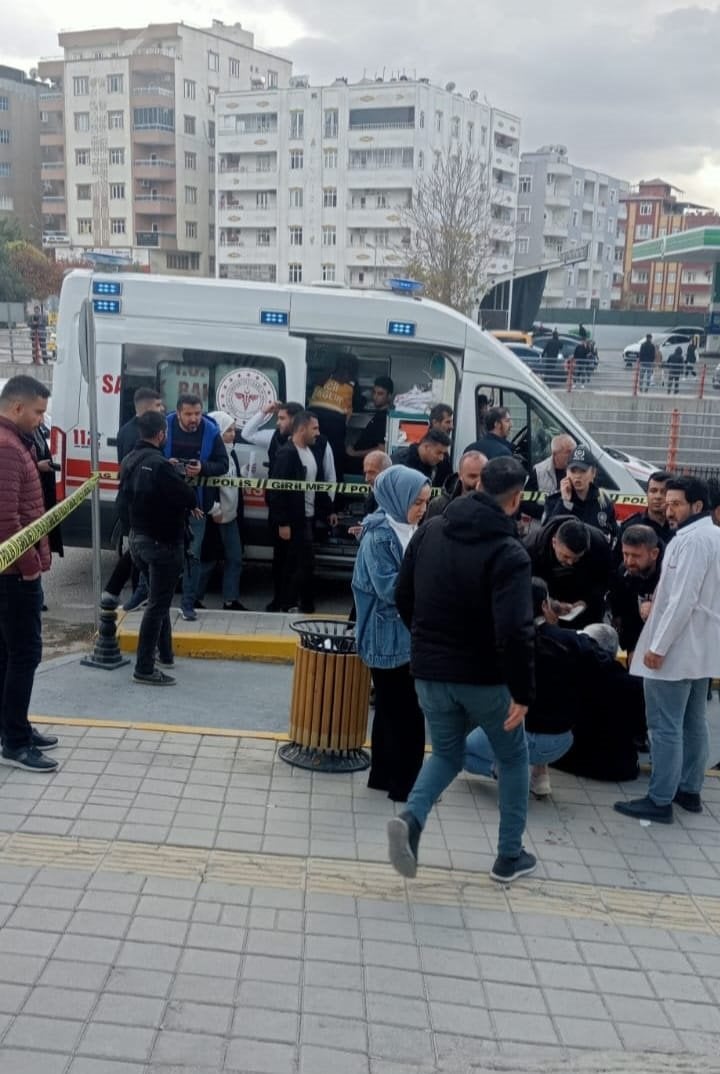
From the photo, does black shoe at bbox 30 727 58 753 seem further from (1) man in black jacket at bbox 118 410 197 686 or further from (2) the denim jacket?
(2) the denim jacket

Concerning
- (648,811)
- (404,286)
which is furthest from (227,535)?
(648,811)

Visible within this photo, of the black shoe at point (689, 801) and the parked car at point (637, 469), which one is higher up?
the parked car at point (637, 469)

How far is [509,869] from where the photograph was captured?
453 centimetres

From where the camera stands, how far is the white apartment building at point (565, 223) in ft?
267

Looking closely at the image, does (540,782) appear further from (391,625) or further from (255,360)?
(255,360)

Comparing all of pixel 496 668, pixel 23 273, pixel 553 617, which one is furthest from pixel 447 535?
pixel 23 273

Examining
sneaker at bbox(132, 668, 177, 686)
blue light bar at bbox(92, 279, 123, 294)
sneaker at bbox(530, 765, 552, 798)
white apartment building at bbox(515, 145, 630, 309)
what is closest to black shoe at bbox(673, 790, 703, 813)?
sneaker at bbox(530, 765, 552, 798)

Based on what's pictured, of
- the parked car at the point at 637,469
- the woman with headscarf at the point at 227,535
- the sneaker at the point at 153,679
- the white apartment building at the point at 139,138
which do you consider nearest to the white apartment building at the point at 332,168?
the white apartment building at the point at 139,138

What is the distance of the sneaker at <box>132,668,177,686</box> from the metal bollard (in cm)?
27

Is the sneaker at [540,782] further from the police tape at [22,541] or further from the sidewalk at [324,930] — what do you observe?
the police tape at [22,541]

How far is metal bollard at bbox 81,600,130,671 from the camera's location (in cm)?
696

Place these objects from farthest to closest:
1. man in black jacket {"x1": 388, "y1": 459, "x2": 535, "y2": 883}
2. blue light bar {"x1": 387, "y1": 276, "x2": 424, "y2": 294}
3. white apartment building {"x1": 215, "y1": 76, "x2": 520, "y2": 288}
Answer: white apartment building {"x1": 215, "y1": 76, "x2": 520, "y2": 288} → blue light bar {"x1": 387, "y1": 276, "x2": 424, "y2": 294} → man in black jacket {"x1": 388, "y1": 459, "x2": 535, "y2": 883}

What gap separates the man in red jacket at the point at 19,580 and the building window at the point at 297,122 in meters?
66.9

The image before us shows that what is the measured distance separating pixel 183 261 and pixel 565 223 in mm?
32376
